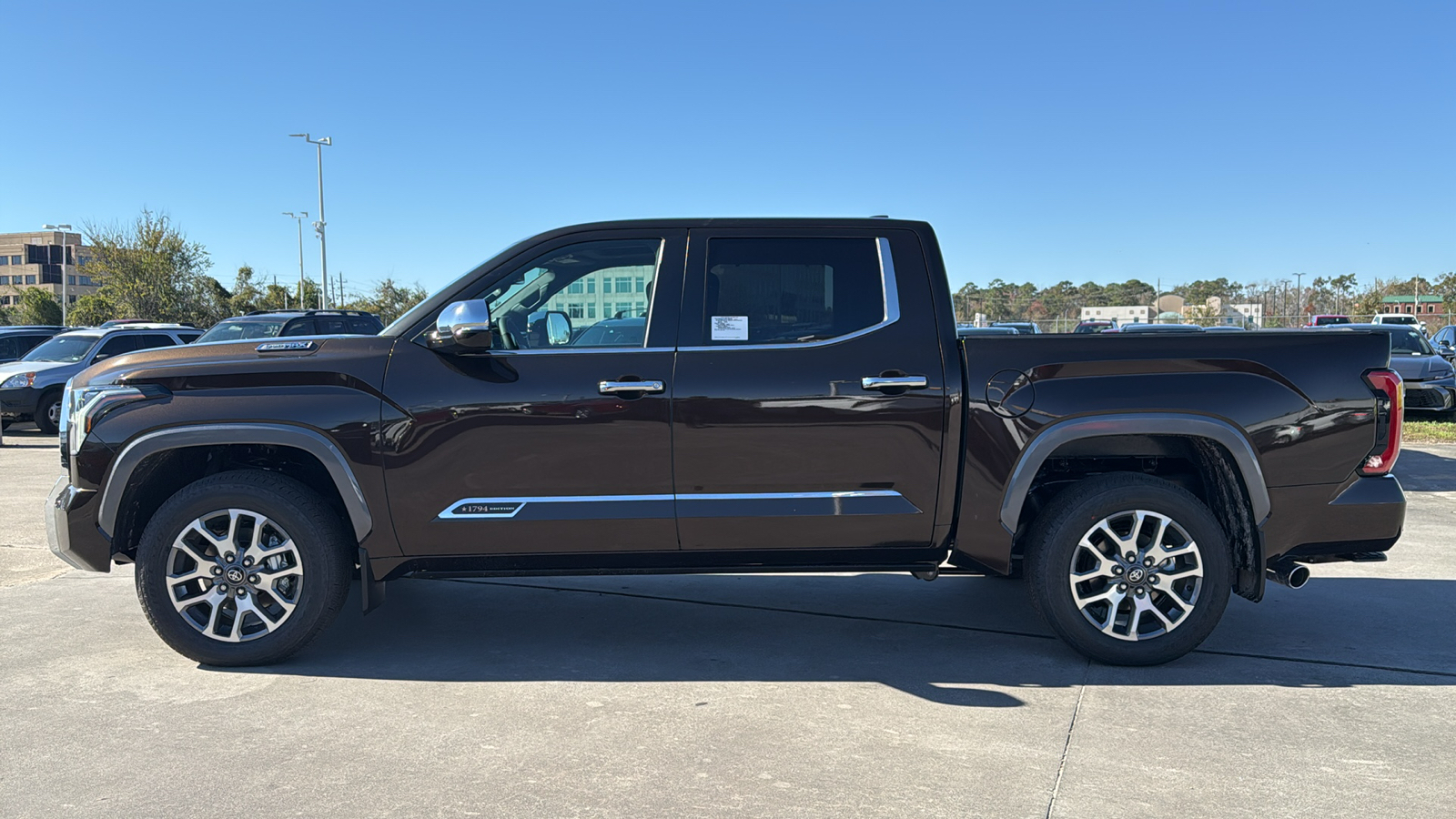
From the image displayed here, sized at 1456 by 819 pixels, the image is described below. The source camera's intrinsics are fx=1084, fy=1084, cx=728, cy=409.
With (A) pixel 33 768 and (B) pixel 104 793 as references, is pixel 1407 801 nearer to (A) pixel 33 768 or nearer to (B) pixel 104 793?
(B) pixel 104 793

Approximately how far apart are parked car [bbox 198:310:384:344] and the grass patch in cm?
1399

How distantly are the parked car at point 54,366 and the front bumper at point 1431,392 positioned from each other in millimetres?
19251

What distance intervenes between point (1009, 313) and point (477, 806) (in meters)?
72.8

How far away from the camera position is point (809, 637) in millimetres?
5195

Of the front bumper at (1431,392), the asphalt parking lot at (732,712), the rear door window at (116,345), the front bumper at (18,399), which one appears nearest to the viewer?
the asphalt parking lot at (732,712)

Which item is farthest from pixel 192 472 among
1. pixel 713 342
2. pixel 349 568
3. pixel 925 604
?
pixel 925 604

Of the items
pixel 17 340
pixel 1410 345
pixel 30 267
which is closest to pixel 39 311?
pixel 17 340

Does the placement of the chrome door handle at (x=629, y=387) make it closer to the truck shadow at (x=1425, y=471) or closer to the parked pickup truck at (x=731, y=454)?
the parked pickup truck at (x=731, y=454)

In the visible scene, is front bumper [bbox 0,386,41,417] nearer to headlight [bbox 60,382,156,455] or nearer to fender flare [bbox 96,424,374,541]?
headlight [bbox 60,382,156,455]

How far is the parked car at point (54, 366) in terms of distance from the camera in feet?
49.8

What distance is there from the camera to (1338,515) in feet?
15.0

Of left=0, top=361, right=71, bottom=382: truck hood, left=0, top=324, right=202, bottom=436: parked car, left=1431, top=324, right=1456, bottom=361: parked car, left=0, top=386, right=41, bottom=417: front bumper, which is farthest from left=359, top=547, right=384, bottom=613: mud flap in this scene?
left=1431, top=324, right=1456, bottom=361: parked car

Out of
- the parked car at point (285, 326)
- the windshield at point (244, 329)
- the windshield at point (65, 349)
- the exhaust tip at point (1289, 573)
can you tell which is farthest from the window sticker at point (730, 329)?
the windshield at point (65, 349)

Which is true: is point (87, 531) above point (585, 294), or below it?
below
